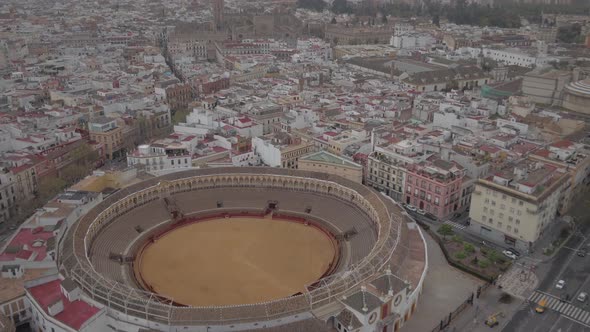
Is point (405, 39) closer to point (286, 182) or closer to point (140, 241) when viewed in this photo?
point (286, 182)

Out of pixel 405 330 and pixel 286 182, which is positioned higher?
pixel 286 182

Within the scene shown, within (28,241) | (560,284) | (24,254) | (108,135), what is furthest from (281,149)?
(560,284)

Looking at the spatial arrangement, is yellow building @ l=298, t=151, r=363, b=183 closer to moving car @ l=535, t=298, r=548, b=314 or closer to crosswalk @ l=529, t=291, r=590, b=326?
crosswalk @ l=529, t=291, r=590, b=326

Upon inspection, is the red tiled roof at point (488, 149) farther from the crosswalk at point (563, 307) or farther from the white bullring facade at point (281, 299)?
the crosswalk at point (563, 307)

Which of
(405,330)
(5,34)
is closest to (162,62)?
(5,34)

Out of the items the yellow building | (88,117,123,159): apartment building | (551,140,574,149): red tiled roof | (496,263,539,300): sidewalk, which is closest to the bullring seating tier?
the yellow building

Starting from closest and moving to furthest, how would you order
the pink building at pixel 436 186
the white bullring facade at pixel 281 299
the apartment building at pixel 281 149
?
the white bullring facade at pixel 281 299 → the pink building at pixel 436 186 → the apartment building at pixel 281 149

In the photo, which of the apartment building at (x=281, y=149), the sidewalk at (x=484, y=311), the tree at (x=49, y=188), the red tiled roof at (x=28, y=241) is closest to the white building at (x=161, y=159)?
the tree at (x=49, y=188)
